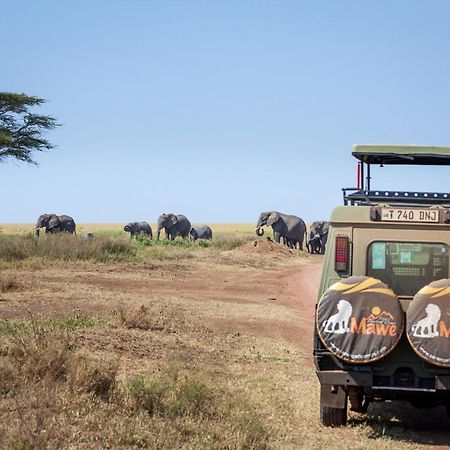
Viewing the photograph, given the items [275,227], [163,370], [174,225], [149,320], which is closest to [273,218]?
[275,227]

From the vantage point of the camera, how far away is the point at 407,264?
8.30m

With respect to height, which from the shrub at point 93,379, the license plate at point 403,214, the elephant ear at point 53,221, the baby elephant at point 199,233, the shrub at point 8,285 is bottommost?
the shrub at point 93,379

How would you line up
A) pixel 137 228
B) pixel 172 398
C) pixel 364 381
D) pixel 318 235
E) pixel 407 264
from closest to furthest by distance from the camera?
pixel 364 381 < pixel 172 398 < pixel 407 264 < pixel 318 235 < pixel 137 228

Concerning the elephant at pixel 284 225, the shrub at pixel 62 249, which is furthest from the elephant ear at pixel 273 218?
the shrub at pixel 62 249

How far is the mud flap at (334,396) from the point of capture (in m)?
8.31

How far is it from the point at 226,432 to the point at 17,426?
5.95 ft

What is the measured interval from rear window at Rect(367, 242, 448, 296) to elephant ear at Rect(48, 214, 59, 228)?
137 feet

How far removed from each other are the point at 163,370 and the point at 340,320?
3.08 meters

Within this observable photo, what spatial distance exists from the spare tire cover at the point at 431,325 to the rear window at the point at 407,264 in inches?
20.9

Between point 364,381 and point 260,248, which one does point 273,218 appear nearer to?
point 260,248

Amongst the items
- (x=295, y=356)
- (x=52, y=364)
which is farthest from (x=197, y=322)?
(x=52, y=364)

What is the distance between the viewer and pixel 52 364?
823 centimetres

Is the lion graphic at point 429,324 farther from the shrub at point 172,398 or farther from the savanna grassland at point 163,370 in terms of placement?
the shrub at point 172,398

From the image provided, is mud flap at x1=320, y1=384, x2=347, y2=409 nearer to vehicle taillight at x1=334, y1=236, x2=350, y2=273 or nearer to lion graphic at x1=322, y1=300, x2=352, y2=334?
lion graphic at x1=322, y1=300, x2=352, y2=334
